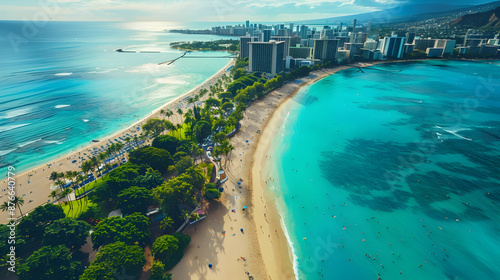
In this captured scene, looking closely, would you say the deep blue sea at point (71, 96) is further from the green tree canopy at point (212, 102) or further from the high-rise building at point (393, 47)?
the high-rise building at point (393, 47)

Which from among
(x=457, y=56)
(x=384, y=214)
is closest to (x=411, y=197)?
(x=384, y=214)

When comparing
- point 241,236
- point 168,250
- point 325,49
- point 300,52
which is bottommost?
point 241,236

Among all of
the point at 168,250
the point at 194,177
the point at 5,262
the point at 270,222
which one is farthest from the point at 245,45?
the point at 5,262

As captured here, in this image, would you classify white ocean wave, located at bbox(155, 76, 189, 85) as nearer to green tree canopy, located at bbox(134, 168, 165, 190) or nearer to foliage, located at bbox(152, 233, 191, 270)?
green tree canopy, located at bbox(134, 168, 165, 190)

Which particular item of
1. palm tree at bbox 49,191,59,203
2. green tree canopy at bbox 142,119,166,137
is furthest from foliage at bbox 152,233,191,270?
green tree canopy at bbox 142,119,166,137

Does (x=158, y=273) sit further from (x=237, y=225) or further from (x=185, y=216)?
(x=237, y=225)

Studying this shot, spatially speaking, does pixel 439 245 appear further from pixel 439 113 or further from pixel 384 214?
pixel 439 113

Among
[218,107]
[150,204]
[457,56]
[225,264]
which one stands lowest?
[225,264]
